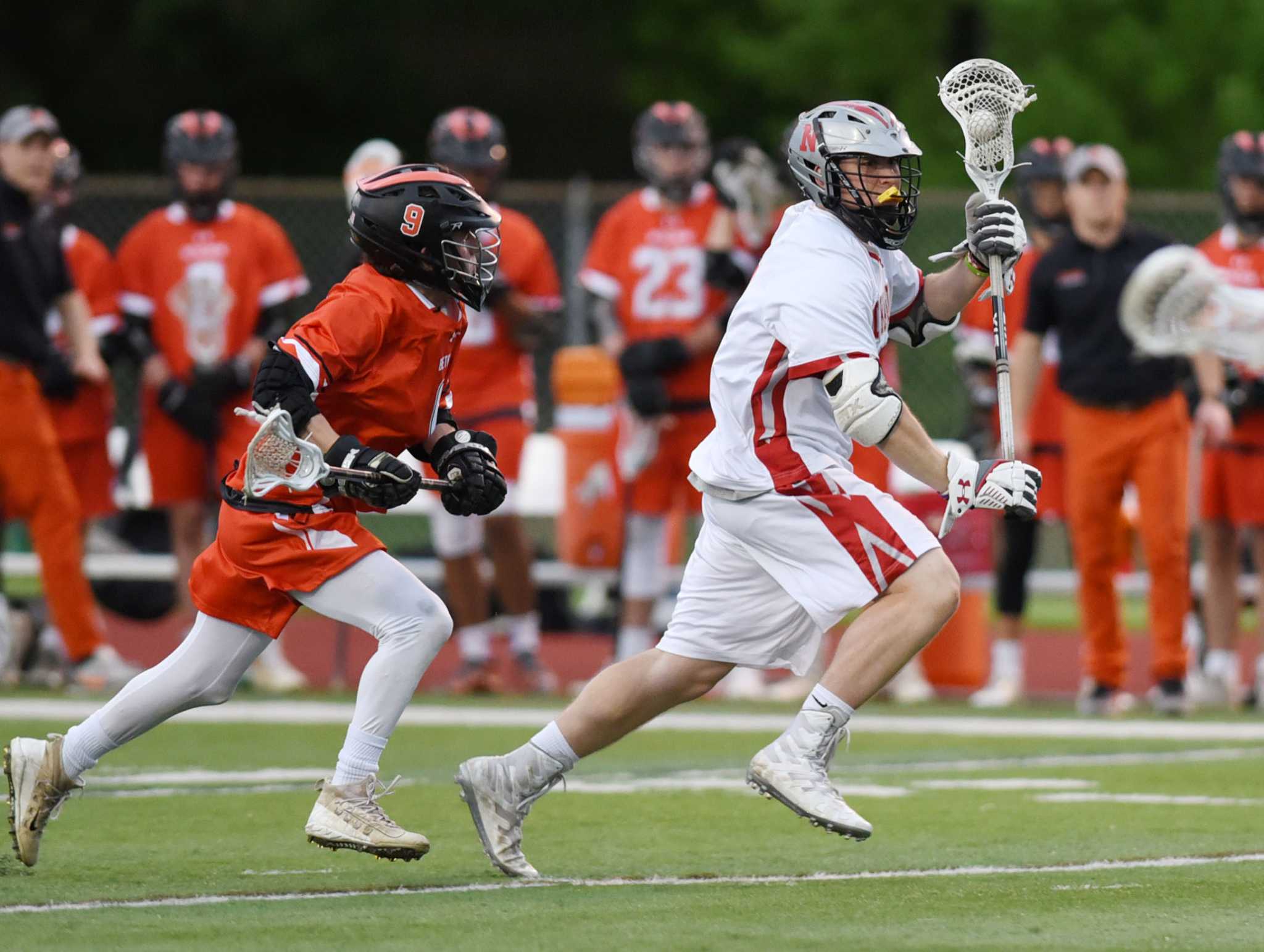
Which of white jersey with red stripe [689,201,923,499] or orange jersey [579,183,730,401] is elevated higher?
orange jersey [579,183,730,401]

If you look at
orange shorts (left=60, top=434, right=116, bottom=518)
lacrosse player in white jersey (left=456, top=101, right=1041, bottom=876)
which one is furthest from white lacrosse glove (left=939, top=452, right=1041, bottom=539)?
orange shorts (left=60, top=434, right=116, bottom=518)

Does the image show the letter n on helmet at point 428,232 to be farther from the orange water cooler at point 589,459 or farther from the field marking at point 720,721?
the orange water cooler at point 589,459

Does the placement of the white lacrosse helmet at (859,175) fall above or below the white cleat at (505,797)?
above

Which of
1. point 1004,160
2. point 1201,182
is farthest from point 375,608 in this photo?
point 1201,182

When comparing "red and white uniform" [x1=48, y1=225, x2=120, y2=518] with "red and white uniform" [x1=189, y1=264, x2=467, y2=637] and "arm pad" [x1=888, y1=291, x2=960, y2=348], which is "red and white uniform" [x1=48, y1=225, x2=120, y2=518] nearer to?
"red and white uniform" [x1=189, y1=264, x2=467, y2=637]

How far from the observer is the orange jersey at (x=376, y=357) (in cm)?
602

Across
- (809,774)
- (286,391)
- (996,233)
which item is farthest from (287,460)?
(996,233)

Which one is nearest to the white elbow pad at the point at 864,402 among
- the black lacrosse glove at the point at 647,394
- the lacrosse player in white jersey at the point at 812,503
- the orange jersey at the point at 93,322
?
the lacrosse player in white jersey at the point at 812,503

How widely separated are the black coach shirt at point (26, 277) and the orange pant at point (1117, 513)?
471 centimetres

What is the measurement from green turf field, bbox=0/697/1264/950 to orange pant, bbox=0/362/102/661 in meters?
1.67

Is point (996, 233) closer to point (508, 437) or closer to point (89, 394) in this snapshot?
point (508, 437)

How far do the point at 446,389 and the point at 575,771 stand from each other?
237 cm

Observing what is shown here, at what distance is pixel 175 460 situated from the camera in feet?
38.1

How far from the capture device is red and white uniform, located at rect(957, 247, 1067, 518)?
11547 millimetres
